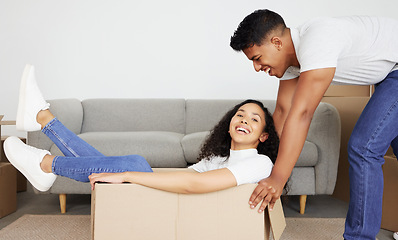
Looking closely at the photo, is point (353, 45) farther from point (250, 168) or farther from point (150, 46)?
point (150, 46)

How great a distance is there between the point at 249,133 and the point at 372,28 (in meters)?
0.63

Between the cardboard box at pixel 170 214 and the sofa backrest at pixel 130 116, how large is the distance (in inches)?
68.3

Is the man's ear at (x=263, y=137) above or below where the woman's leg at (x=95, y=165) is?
above

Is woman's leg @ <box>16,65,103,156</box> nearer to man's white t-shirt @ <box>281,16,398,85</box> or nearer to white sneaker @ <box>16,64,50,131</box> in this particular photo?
white sneaker @ <box>16,64,50,131</box>

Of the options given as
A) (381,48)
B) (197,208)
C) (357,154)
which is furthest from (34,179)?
(381,48)

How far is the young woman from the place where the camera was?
1.21 m

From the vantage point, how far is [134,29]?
11.2 ft

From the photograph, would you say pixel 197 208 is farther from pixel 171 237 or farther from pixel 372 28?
pixel 372 28

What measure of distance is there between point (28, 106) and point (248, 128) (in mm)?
917

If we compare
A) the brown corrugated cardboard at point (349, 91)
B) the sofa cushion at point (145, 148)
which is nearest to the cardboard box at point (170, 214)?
the sofa cushion at point (145, 148)

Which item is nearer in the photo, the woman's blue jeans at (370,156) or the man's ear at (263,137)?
the woman's blue jeans at (370,156)

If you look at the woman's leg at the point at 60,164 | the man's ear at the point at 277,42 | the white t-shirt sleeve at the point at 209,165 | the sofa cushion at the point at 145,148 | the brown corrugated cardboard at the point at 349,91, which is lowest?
the sofa cushion at the point at 145,148

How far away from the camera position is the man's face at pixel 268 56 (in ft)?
4.60

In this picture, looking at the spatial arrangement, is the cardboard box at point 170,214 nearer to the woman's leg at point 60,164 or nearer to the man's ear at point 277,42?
the woman's leg at point 60,164
